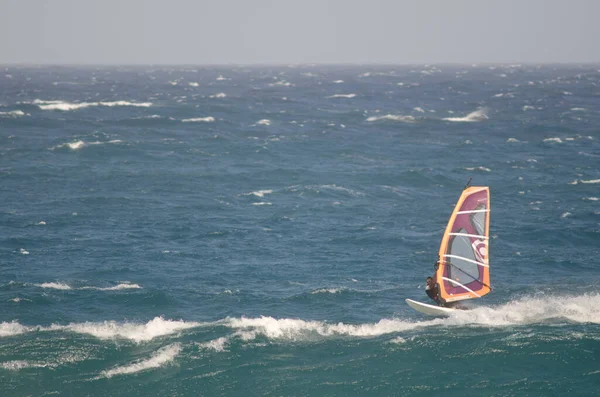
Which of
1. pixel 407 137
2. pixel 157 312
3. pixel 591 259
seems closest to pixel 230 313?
pixel 157 312

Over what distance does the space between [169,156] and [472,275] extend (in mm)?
57698

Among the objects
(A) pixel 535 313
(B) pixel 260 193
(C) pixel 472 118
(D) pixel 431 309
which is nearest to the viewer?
(D) pixel 431 309

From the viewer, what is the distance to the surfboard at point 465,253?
3575 centimetres

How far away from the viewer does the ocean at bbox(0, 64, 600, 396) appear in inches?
1254

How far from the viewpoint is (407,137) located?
106m

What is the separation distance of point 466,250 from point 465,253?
0.57 ft

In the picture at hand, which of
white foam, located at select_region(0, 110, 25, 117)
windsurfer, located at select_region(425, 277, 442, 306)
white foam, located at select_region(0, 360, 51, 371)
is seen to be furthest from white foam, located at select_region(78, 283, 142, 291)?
white foam, located at select_region(0, 110, 25, 117)

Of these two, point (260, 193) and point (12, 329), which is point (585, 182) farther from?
point (12, 329)

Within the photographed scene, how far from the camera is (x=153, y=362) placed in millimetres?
32656

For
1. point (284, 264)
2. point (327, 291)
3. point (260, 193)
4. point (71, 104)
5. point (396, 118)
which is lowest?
point (327, 291)

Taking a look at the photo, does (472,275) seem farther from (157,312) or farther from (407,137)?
(407,137)

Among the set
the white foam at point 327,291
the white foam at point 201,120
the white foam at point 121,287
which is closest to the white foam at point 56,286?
the white foam at point 121,287

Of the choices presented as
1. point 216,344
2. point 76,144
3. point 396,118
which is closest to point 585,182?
point 216,344

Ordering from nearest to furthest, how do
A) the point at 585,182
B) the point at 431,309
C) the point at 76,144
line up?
the point at 431,309 → the point at 585,182 → the point at 76,144
